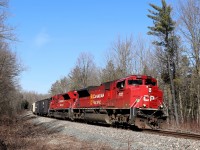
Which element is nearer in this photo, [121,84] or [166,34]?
[121,84]

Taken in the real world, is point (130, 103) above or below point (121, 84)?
below

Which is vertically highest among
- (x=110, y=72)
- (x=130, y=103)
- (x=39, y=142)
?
(x=110, y=72)

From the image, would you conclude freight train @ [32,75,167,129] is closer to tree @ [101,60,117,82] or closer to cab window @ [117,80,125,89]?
cab window @ [117,80,125,89]

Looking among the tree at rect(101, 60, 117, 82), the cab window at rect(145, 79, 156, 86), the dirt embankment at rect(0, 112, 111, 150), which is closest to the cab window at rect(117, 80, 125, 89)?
the cab window at rect(145, 79, 156, 86)

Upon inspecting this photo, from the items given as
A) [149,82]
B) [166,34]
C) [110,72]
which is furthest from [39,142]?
[110,72]

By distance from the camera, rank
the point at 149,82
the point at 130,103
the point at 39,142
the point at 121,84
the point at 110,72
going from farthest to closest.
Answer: the point at 110,72 → the point at 121,84 → the point at 149,82 → the point at 130,103 → the point at 39,142

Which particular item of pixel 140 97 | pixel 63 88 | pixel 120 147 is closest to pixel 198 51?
pixel 140 97

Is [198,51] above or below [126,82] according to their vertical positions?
above

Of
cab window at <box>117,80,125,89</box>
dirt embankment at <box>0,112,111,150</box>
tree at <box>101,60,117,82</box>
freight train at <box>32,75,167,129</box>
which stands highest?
tree at <box>101,60,117,82</box>

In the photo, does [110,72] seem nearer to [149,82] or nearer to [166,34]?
[166,34]

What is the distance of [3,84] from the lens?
3409cm

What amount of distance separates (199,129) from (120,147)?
10185 millimetres

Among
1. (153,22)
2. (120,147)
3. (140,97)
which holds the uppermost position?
(153,22)

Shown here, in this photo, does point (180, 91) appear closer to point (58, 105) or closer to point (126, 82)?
point (58, 105)
